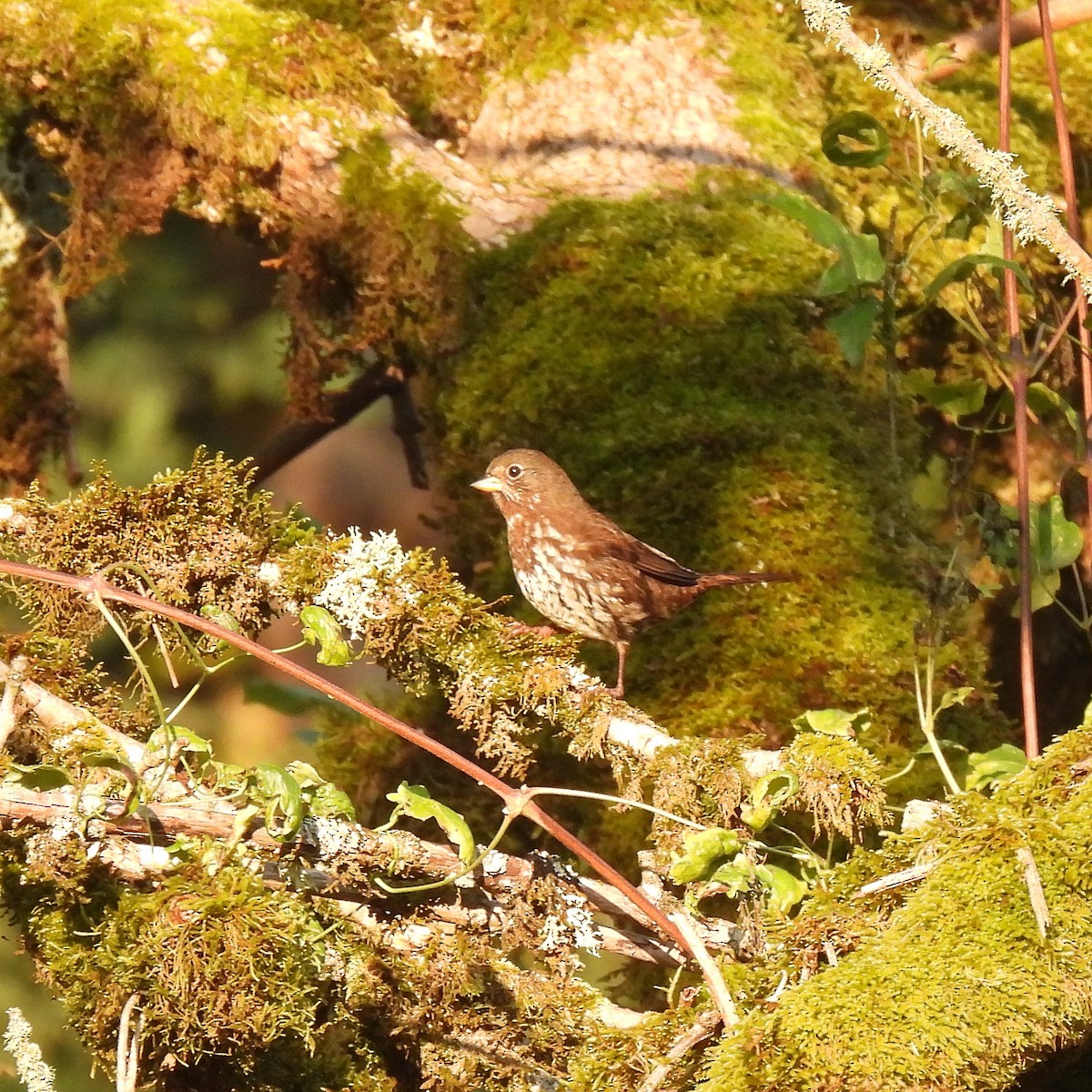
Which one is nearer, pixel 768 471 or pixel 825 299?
pixel 768 471

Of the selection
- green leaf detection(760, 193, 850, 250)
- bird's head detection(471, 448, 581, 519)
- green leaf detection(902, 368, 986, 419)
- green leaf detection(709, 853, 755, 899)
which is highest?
green leaf detection(760, 193, 850, 250)

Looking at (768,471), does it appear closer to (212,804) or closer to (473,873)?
(473,873)

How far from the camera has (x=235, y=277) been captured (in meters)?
7.15

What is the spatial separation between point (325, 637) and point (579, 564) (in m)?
1.23

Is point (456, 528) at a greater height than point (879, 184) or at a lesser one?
lesser

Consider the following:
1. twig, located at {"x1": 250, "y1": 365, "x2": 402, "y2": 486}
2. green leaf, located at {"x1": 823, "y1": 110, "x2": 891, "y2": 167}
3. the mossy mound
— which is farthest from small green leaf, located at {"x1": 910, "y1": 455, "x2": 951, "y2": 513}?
twig, located at {"x1": 250, "y1": 365, "x2": 402, "y2": 486}

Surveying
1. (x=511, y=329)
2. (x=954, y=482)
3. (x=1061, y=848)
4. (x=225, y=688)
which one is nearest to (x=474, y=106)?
(x=511, y=329)

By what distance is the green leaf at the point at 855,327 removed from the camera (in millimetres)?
3066

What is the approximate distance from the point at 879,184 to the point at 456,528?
64.6 inches

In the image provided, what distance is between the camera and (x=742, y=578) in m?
3.19

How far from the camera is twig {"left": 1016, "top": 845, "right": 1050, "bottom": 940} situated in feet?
6.07

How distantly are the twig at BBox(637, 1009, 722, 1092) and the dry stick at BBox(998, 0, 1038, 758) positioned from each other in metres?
0.93

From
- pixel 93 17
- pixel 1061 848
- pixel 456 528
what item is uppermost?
pixel 93 17

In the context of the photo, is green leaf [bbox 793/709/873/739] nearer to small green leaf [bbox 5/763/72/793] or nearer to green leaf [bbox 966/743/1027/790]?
green leaf [bbox 966/743/1027/790]
